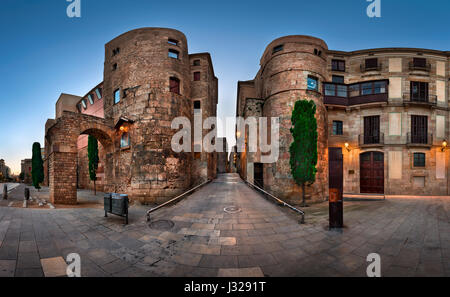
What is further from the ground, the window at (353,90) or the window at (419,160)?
the window at (353,90)

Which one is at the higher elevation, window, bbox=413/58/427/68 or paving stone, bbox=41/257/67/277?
window, bbox=413/58/427/68

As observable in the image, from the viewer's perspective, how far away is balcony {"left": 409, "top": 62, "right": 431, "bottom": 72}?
14202 millimetres

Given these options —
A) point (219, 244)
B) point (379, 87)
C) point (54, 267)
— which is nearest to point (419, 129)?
point (379, 87)

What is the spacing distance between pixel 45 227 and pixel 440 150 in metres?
25.3

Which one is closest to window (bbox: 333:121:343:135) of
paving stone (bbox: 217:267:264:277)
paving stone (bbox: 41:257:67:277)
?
paving stone (bbox: 217:267:264:277)

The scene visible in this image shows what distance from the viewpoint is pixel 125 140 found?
36.4ft

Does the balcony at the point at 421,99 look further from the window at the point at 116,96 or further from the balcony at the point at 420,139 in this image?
the window at the point at 116,96

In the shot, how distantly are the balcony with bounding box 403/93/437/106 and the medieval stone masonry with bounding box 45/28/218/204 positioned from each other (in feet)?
61.2

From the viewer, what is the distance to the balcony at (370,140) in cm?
1386

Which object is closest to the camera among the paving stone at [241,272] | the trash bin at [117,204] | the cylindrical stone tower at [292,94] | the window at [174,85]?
the paving stone at [241,272]

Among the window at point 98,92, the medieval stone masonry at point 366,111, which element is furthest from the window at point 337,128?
the window at point 98,92

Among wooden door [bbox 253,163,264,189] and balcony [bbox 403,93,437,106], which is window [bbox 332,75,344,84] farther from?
wooden door [bbox 253,163,264,189]

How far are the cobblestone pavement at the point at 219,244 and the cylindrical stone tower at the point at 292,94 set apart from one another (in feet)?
20.8

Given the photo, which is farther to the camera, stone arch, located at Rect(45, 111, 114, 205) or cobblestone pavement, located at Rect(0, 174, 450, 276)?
stone arch, located at Rect(45, 111, 114, 205)
